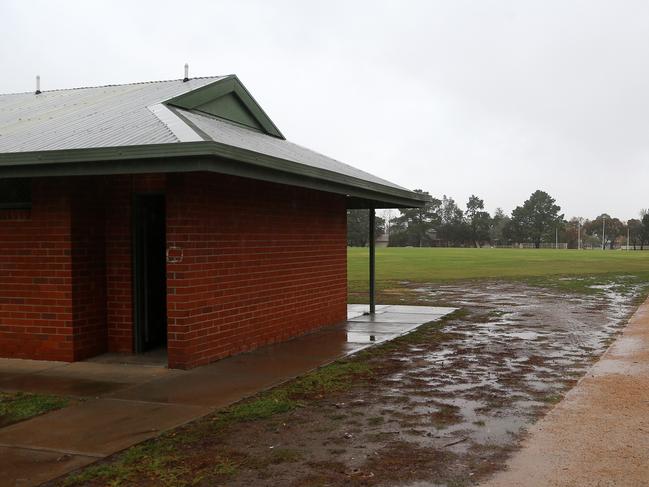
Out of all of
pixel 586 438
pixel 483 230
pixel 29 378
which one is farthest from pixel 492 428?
pixel 483 230

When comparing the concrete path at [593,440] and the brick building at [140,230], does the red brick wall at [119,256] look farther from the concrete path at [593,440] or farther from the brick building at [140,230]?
the concrete path at [593,440]

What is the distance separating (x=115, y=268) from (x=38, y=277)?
0.98 metres

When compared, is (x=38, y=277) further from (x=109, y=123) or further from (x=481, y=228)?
(x=481, y=228)

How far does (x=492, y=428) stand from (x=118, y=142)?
5.08 meters

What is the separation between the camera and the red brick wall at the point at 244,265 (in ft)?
26.7

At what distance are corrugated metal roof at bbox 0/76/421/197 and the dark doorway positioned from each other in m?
1.14

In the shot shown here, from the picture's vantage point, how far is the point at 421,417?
6152 millimetres

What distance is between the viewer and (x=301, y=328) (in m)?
11.5

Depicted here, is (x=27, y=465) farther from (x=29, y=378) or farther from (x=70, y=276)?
(x=70, y=276)

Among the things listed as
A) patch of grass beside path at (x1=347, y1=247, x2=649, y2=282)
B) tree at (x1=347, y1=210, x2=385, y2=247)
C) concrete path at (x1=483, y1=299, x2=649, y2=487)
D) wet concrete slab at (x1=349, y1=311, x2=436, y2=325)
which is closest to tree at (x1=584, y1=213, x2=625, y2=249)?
tree at (x1=347, y1=210, x2=385, y2=247)

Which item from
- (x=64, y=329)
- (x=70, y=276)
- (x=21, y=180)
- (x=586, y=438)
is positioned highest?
(x=21, y=180)

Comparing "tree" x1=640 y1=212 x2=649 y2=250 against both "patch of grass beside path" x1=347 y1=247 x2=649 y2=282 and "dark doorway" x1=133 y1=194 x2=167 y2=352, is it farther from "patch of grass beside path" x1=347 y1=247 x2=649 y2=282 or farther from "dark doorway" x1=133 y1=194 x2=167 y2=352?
"dark doorway" x1=133 y1=194 x2=167 y2=352

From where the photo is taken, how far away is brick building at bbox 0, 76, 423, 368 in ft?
25.0

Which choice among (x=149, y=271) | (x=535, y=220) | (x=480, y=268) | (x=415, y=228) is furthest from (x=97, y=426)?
(x=535, y=220)
